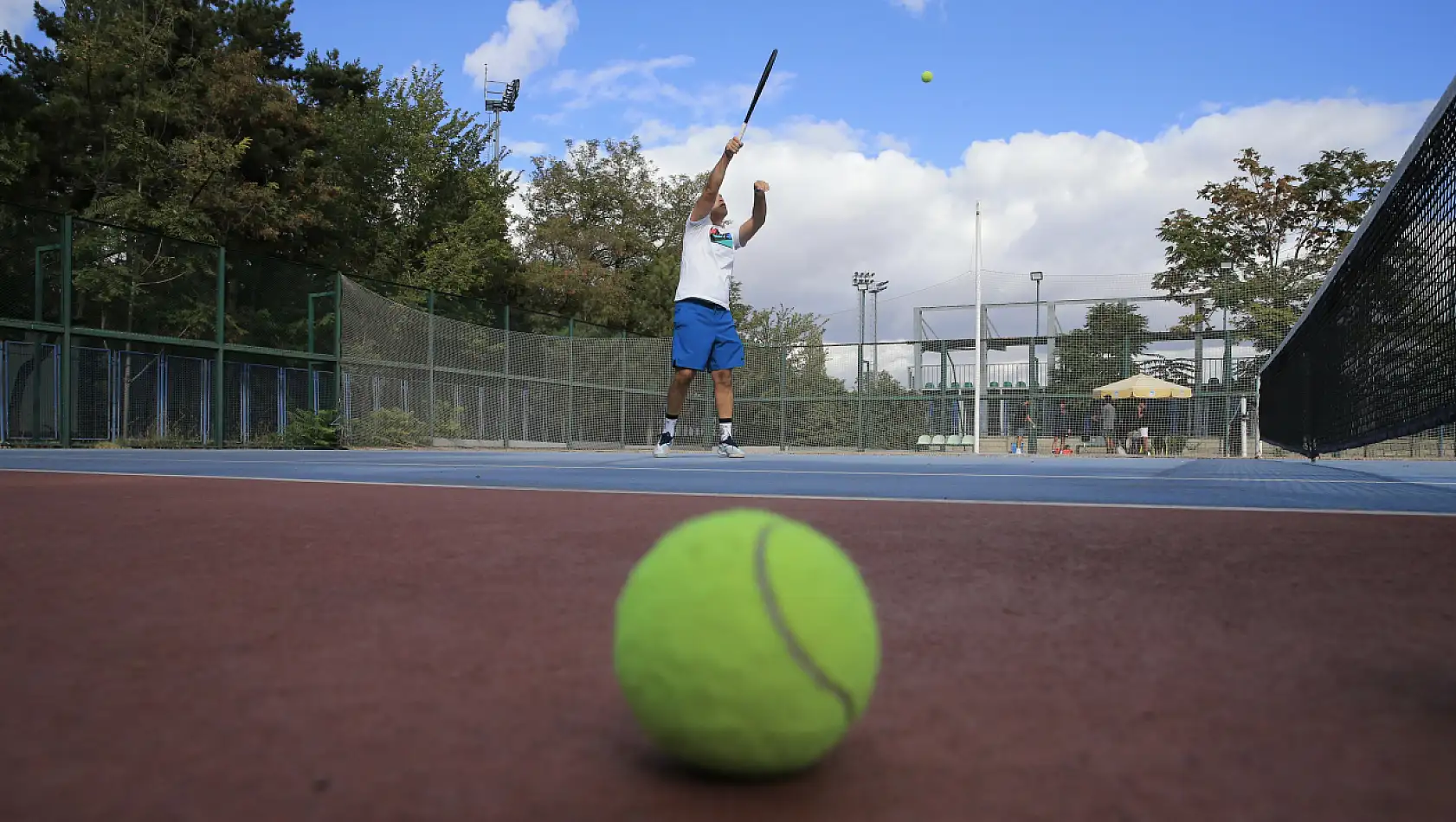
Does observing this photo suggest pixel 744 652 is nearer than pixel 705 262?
Yes

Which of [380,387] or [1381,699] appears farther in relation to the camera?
[380,387]

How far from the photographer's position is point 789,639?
983 millimetres

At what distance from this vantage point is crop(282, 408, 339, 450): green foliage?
15203 millimetres

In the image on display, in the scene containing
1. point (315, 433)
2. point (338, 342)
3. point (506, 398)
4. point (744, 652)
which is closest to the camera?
point (744, 652)

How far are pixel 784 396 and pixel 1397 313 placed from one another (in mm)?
14819

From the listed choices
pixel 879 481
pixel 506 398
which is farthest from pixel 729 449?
pixel 506 398

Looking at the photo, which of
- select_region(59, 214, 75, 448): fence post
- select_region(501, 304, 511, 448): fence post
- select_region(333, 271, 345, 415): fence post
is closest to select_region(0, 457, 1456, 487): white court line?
select_region(59, 214, 75, 448): fence post

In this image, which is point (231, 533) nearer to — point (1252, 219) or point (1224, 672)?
→ point (1224, 672)

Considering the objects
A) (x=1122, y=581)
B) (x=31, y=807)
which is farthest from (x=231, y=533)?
(x=1122, y=581)

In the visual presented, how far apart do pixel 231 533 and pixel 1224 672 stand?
2.83 m

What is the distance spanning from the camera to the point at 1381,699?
4.24 ft

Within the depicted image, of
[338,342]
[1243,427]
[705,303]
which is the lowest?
[1243,427]

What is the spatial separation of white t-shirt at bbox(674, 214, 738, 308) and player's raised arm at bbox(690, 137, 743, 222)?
0.58 ft

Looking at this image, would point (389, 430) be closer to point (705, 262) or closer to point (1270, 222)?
point (705, 262)
